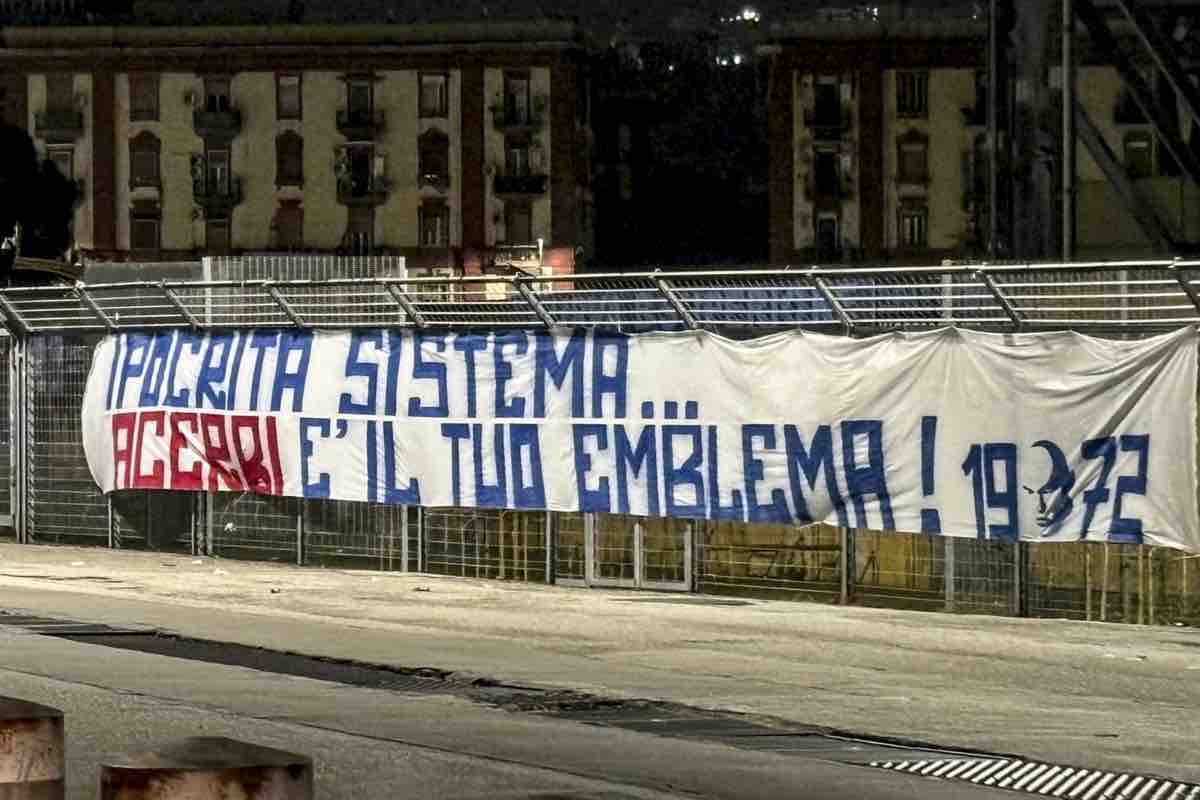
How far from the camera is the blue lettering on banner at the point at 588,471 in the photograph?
18500 millimetres

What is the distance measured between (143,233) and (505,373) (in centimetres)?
7690

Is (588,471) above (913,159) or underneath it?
underneath

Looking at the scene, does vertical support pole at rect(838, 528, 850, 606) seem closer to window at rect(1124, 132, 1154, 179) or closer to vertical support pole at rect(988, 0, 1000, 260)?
vertical support pole at rect(988, 0, 1000, 260)

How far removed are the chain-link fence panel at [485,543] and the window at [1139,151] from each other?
68421 mm

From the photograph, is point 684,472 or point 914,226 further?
point 914,226

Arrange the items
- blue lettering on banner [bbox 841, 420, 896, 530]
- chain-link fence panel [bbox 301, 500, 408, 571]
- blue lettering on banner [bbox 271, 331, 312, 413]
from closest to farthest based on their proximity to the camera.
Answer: blue lettering on banner [bbox 841, 420, 896, 530]
chain-link fence panel [bbox 301, 500, 408, 571]
blue lettering on banner [bbox 271, 331, 312, 413]

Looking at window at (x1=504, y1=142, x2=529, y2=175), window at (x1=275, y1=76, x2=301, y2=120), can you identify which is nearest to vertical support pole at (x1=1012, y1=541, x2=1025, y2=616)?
window at (x1=504, y1=142, x2=529, y2=175)

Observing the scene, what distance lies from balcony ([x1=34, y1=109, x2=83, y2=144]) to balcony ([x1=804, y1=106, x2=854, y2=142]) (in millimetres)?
27178

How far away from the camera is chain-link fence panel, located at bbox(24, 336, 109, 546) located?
2336cm

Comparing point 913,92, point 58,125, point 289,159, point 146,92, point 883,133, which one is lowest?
point 289,159

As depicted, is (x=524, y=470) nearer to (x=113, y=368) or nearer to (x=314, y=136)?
(x=113, y=368)

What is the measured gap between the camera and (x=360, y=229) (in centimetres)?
9312

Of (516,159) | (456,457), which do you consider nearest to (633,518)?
(456,457)

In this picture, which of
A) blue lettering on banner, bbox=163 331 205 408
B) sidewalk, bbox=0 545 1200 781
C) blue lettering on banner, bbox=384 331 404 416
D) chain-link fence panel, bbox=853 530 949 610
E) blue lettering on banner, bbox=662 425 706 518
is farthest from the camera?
blue lettering on banner, bbox=163 331 205 408
